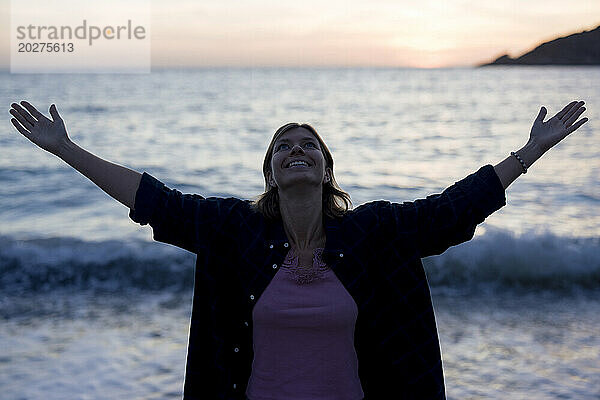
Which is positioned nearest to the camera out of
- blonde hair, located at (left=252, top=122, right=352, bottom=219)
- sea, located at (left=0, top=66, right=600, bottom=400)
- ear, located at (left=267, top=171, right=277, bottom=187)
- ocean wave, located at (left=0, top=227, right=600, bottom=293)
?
blonde hair, located at (left=252, top=122, right=352, bottom=219)

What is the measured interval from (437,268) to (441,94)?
97.7ft

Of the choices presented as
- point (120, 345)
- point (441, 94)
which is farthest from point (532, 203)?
point (441, 94)

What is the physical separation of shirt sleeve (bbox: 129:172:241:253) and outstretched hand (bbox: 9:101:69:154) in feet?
1.17

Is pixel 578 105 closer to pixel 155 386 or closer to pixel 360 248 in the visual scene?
pixel 360 248

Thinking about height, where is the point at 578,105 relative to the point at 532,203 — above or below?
above

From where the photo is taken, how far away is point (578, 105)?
283 cm

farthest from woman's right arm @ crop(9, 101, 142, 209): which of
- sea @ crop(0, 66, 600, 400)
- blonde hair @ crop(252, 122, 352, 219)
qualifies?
sea @ crop(0, 66, 600, 400)

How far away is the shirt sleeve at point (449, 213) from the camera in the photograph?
8.49 feet

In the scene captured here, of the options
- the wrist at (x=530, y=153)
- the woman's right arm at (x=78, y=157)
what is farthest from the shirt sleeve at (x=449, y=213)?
the woman's right arm at (x=78, y=157)

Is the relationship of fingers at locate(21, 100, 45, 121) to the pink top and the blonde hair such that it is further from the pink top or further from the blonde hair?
the pink top

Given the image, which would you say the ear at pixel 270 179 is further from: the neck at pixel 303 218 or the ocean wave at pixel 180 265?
the ocean wave at pixel 180 265

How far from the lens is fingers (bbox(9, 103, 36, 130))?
2.67 metres

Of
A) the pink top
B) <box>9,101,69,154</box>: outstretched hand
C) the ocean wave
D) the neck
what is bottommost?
the ocean wave

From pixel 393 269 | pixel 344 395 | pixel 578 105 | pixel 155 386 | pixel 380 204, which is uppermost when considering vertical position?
pixel 578 105
